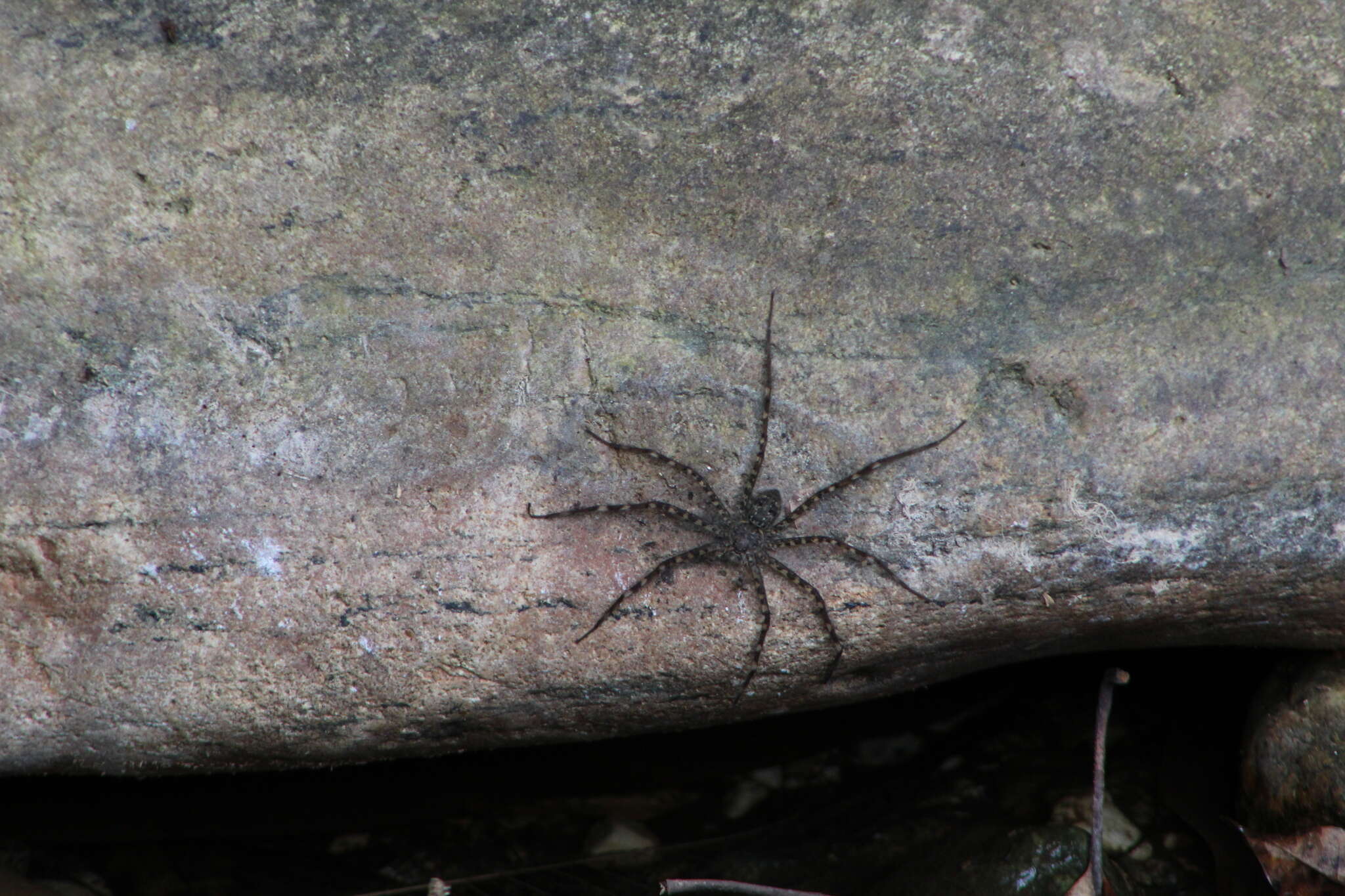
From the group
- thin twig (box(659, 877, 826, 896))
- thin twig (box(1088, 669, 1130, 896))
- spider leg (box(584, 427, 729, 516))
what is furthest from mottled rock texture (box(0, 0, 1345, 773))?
thin twig (box(659, 877, 826, 896))

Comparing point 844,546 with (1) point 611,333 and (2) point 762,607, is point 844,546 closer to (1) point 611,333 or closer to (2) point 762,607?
(2) point 762,607

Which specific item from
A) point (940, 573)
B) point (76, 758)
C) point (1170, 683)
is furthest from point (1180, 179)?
point (76, 758)

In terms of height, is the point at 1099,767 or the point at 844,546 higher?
the point at 844,546

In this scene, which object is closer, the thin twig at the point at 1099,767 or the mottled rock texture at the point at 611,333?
the mottled rock texture at the point at 611,333

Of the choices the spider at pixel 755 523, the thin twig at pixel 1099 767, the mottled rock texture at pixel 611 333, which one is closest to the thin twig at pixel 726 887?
the mottled rock texture at pixel 611 333

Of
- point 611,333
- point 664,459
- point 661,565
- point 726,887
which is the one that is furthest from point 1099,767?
point 611,333

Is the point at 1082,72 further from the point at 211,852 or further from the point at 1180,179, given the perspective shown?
the point at 211,852

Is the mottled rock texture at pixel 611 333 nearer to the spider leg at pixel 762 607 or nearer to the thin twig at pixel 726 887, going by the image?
the spider leg at pixel 762 607
